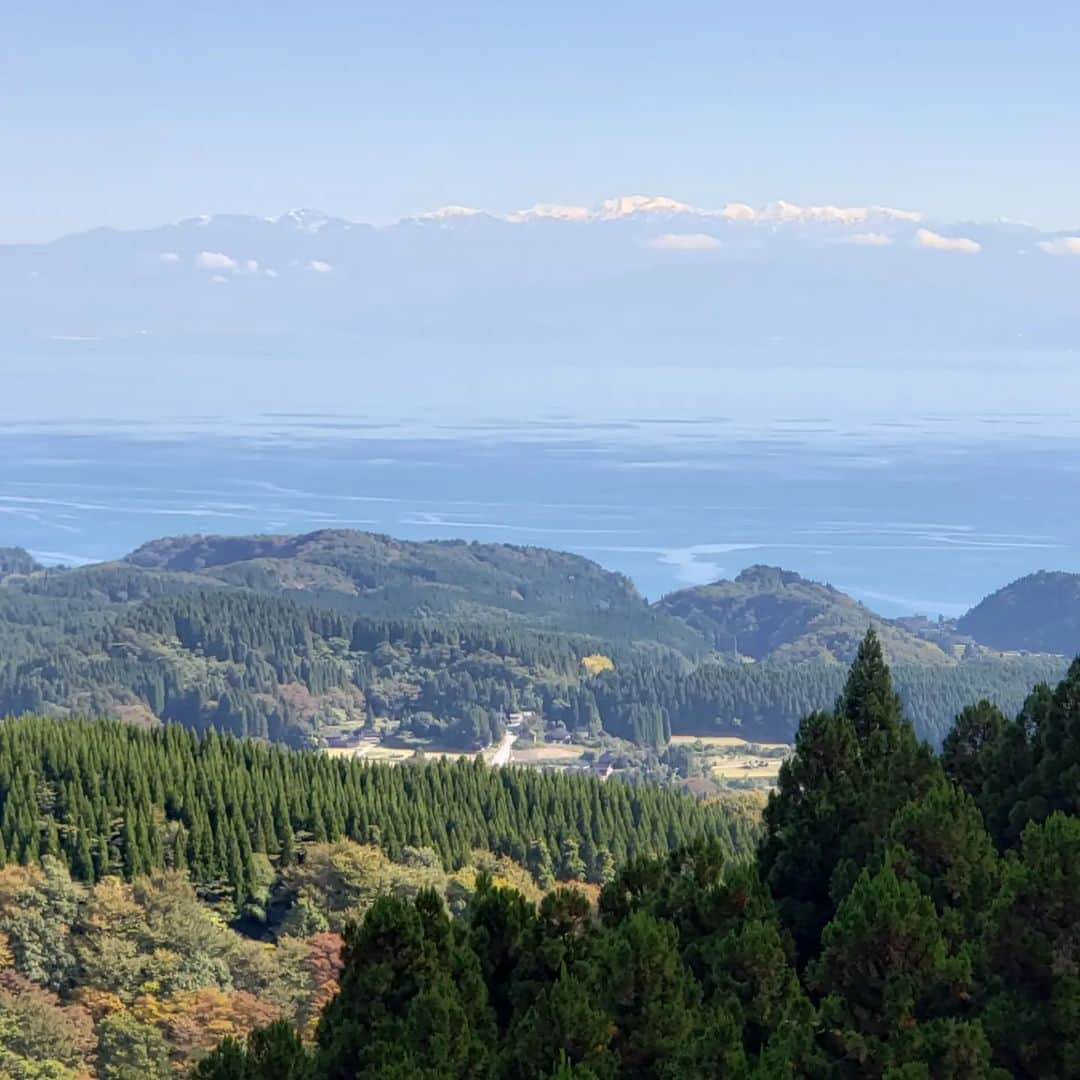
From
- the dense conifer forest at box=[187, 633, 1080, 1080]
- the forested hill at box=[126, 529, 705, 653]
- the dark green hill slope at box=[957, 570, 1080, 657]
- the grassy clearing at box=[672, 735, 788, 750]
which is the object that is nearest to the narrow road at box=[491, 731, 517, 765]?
the grassy clearing at box=[672, 735, 788, 750]

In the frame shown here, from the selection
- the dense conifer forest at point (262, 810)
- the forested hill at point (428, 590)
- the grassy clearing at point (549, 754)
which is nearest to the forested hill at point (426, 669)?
the forested hill at point (428, 590)

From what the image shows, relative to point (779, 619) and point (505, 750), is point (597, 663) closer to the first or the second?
point (505, 750)

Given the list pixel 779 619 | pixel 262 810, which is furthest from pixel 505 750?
pixel 262 810

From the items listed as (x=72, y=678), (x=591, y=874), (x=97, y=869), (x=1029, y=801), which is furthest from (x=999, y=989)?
(x=72, y=678)

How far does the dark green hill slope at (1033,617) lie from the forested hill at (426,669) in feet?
23.6

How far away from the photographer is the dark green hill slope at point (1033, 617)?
181 meters

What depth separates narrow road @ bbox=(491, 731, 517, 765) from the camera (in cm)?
12412

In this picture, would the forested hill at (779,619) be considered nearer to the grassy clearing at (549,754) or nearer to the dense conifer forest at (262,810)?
the grassy clearing at (549,754)

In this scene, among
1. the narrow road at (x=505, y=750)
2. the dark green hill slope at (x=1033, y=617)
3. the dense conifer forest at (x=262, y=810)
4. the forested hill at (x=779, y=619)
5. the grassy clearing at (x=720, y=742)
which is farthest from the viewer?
the dark green hill slope at (x=1033, y=617)

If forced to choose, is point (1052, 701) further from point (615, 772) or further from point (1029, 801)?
point (615, 772)

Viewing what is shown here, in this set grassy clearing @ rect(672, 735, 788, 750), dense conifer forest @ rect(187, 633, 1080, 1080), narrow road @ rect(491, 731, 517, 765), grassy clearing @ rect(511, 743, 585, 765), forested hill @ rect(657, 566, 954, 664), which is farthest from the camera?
forested hill @ rect(657, 566, 954, 664)

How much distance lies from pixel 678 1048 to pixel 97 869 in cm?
3761

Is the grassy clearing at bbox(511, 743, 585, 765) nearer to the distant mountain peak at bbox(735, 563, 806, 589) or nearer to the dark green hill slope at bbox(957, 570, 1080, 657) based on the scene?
the distant mountain peak at bbox(735, 563, 806, 589)

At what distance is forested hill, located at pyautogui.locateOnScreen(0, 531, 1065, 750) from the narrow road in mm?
966
